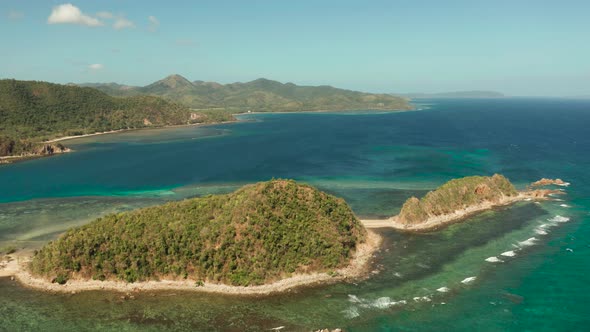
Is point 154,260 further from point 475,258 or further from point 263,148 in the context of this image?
point 263,148

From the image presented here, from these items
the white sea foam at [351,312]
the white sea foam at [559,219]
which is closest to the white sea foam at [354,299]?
the white sea foam at [351,312]

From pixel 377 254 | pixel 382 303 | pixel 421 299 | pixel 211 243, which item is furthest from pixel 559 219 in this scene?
pixel 211 243

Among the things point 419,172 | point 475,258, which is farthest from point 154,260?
point 419,172

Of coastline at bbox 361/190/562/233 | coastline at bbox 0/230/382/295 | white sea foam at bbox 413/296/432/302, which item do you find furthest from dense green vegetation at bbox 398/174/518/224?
white sea foam at bbox 413/296/432/302

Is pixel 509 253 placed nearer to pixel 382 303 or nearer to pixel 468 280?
pixel 468 280

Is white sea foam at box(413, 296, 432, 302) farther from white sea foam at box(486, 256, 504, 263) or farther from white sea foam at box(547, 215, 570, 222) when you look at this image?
white sea foam at box(547, 215, 570, 222)
